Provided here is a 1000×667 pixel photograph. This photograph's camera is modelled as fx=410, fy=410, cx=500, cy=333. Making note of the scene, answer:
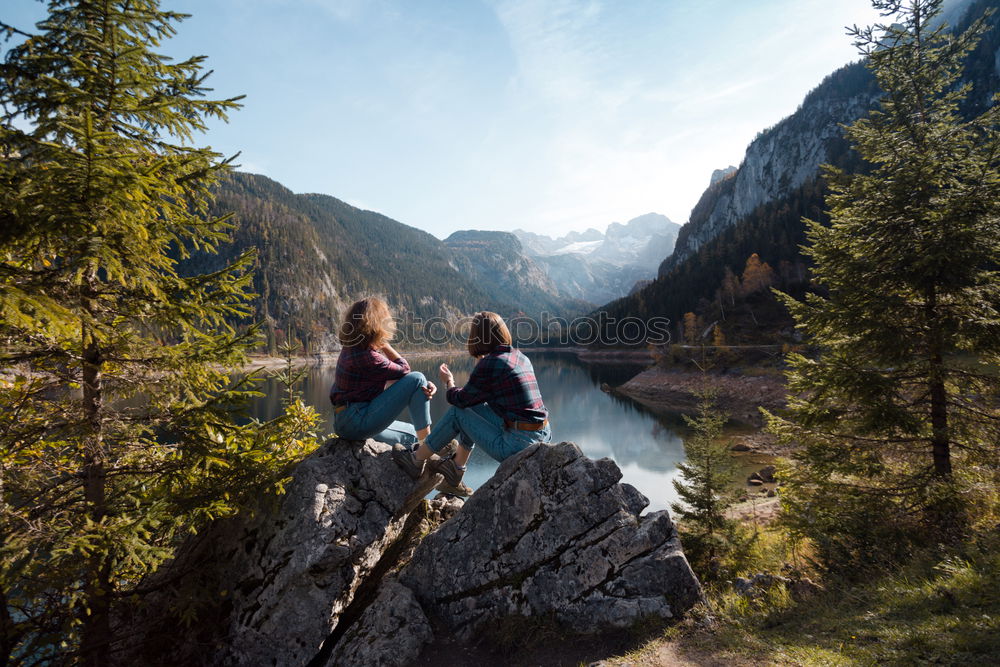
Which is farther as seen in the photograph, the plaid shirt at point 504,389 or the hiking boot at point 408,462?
the hiking boot at point 408,462

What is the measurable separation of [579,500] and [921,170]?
764 centimetres

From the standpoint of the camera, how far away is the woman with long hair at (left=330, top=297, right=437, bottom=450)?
5508 mm

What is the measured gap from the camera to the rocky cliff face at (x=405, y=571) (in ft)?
14.6

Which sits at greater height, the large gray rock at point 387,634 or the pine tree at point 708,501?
the large gray rock at point 387,634

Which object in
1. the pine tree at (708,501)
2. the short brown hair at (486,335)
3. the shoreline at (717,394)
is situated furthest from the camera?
the shoreline at (717,394)

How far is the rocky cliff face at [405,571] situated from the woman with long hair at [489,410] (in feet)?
1.08

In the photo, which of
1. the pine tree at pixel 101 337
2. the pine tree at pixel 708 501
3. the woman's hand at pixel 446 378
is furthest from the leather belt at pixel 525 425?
the pine tree at pixel 708 501

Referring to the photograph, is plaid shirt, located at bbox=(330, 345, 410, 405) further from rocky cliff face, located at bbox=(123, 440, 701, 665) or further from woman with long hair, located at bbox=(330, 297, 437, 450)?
rocky cliff face, located at bbox=(123, 440, 701, 665)

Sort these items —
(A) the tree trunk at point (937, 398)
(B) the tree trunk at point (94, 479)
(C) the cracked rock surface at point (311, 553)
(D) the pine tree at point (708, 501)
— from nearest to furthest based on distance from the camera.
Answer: (B) the tree trunk at point (94, 479) < (C) the cracked rock surface at point (311, 553) < (A) the tree trunk at point (937, 398) < (D) the pine tree at point (708, 501)

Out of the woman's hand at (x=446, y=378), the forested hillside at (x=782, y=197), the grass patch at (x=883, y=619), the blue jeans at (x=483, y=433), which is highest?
the forested hillside at (x=782, y=197)

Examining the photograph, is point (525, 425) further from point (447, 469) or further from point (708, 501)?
point (708, 501)

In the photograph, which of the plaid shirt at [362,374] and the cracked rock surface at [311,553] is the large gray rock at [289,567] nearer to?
the cracked rock surface at [311,553]

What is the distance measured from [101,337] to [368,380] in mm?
2749

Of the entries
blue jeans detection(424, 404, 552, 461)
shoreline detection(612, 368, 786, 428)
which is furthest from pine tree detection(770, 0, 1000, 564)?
shoreline detection(612, 368, 786, 428)
